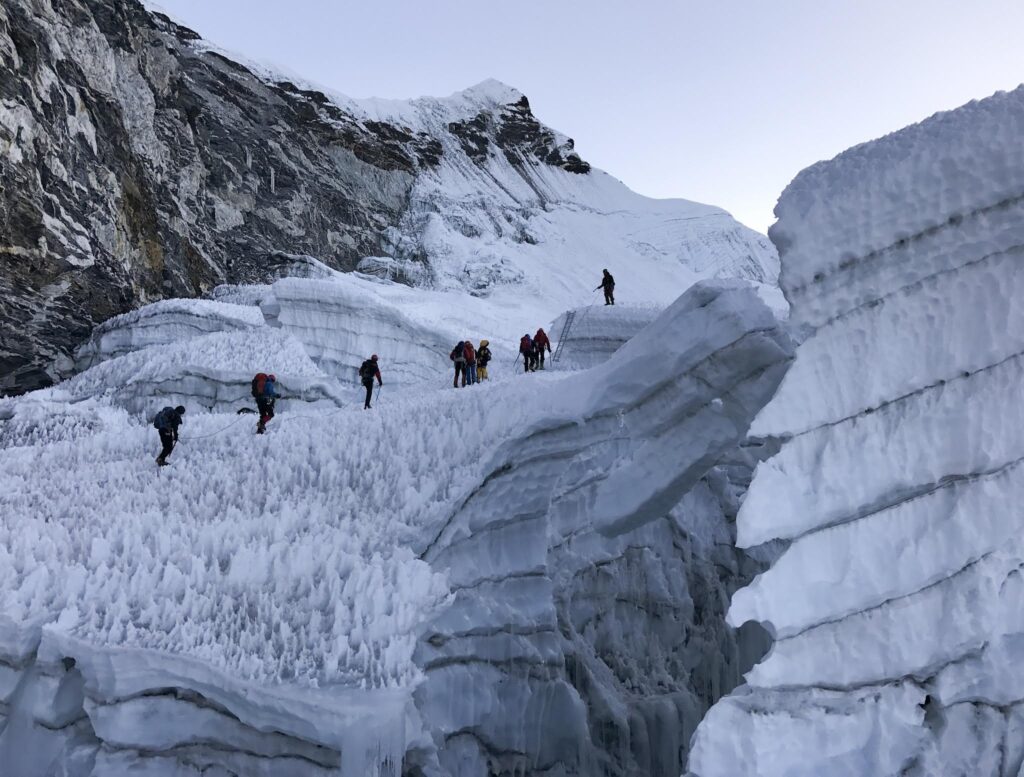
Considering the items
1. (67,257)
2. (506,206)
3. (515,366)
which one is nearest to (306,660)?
(515,366)

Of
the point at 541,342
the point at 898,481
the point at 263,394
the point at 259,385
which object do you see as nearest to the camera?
the point at 898,481

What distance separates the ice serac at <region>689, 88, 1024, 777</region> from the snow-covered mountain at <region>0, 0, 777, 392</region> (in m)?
22.7

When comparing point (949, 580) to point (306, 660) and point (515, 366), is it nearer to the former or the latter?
point (306, 660)

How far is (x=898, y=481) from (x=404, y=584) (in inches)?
207

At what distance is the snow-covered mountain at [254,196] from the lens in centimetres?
2241

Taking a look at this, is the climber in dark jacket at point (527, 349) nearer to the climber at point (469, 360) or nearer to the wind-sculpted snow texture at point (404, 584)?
the climber at point (469, 360)

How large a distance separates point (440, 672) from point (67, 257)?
69.3 feet

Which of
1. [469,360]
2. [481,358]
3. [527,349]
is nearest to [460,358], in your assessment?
[469,360]

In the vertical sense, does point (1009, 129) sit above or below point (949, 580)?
above

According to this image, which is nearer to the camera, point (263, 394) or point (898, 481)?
point (898, 481)

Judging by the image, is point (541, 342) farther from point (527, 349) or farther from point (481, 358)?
point (481, 358)

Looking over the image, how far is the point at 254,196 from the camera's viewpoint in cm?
4619

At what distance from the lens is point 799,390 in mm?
5766

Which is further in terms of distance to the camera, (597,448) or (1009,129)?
(597,448)
